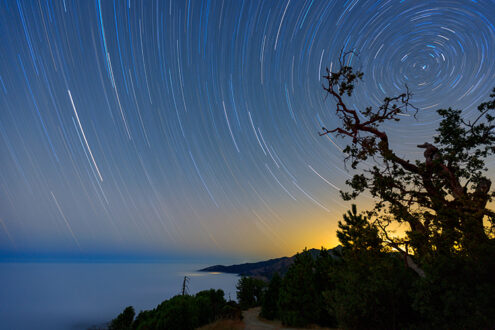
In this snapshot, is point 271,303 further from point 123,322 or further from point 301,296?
point 123,322

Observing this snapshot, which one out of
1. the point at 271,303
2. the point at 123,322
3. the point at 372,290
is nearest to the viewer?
the point at 372,290

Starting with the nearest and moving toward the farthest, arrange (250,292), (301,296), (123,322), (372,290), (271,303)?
(372,290) < (301,296) < (123,322) < (271,303) < (250,292)

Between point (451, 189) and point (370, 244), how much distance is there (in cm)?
414

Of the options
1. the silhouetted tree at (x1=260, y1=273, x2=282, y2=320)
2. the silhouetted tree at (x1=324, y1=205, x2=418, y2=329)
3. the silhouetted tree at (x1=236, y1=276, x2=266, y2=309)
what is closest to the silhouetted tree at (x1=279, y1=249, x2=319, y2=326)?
the silhouetted tree at (x1=260, y1=273, x2=282, y2=320)

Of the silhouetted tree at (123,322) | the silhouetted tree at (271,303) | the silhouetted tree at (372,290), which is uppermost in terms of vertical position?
the silhouetted tree at (372,290)

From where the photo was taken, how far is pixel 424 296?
8547 mm

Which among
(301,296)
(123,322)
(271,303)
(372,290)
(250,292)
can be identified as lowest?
(123,322)

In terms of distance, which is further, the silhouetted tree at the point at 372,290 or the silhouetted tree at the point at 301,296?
the silhouetted tree at the point at 301,296

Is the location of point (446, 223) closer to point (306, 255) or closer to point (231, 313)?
point (306, 255)

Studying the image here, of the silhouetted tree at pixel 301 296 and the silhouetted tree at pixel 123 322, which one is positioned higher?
the silhouetted tree at pixel 301 296

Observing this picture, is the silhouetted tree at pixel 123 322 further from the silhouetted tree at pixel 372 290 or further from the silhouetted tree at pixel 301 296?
the silhouetted tree at pixel 372 290

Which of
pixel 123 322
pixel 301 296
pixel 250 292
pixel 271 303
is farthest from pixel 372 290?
pixel 250 292

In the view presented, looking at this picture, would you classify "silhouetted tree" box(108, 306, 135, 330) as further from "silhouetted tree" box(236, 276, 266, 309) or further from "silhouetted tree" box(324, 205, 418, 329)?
"silhouetted tree" box(324, 205, 418, 329)

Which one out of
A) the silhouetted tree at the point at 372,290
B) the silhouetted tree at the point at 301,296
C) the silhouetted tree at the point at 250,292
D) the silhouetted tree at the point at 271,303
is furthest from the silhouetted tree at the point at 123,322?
the silhouetted tree at the point at 372,290
